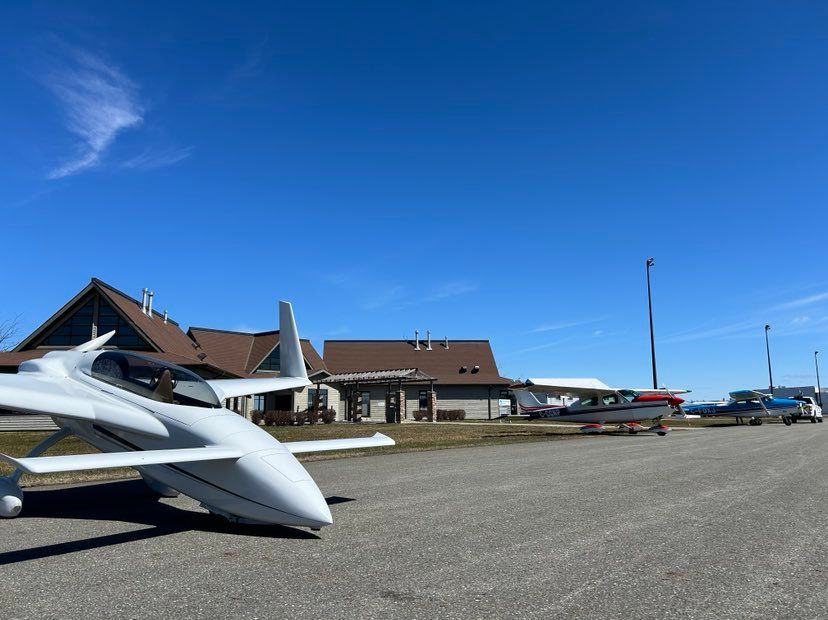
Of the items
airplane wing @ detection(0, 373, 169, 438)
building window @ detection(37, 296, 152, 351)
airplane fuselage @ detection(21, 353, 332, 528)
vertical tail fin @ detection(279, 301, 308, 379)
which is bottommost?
airplane fuselage @ detection(21, 353, 332, 528)

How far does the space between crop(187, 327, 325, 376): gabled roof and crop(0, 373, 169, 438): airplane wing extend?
90.4 ft

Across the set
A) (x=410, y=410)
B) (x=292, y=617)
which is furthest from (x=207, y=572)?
(x=410, y=410)

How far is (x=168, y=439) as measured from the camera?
20.5 feet

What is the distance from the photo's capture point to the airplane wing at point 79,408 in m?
6.09

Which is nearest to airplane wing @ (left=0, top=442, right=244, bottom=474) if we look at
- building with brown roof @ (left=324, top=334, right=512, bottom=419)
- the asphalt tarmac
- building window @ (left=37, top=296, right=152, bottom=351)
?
the asphalt tarmac

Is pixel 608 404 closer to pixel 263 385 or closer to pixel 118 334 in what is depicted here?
pixel 263 385

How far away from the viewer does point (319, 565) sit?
4621 millimetres

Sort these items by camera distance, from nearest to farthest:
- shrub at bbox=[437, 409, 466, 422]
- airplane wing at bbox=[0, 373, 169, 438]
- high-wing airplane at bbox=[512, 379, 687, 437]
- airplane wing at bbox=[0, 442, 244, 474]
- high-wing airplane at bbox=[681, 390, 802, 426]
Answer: airplane wing at bbox=[0, 442, 244, 474] < airplane wing at bbox=[0, 373, 169, 438] < high-wing airplane at bbox=[512, 379, 687, 437] < high-wing airplane at bbox=[681, 390, 802, 426] < shrub at bbox=[437, 409, 466, 422]

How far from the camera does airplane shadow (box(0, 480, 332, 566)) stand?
5.43 m

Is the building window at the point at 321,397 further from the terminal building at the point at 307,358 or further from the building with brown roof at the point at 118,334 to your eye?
the building with brown roof at the point at 118,334

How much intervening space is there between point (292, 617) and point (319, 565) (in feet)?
4.04

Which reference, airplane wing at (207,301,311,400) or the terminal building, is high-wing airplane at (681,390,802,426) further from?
airplane wing at (207,301,311,400)

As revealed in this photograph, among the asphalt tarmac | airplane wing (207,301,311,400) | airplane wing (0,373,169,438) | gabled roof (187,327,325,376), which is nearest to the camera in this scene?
the asphalt tarmac

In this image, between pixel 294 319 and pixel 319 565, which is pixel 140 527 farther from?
pixel 294 319
